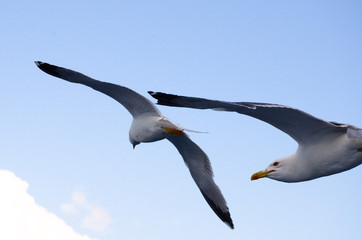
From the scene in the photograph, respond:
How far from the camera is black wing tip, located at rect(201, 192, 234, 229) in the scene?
31.4 feet

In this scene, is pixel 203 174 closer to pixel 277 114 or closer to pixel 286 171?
pixel 286 171

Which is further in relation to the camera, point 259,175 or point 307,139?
point 259,175

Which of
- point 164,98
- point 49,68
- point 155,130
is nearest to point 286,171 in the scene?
point 164,98

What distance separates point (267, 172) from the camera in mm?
6961

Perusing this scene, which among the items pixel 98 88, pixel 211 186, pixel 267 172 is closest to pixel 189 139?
pixel 211 186

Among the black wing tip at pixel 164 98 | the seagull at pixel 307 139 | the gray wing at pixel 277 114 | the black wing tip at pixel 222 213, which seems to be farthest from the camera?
Answer: the black wing tip at pixel 222 213

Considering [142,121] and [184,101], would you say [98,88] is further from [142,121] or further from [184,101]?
[184,101]

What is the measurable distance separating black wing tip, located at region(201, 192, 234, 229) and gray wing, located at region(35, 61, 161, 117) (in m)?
2.50

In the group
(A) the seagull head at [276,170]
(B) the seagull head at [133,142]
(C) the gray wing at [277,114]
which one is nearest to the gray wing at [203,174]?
(B) the seagull head at [133,142]

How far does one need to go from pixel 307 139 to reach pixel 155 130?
297 centimetres

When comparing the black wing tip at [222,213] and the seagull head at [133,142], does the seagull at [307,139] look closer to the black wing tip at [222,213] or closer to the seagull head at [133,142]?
the black wing tip at [222,213]

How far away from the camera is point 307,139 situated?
631 centimetres

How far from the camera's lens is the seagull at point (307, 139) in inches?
218

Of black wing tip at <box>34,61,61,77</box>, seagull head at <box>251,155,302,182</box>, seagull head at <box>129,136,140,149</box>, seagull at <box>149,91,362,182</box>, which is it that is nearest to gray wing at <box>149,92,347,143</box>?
seagull at <box>149,91,362,182</box>
